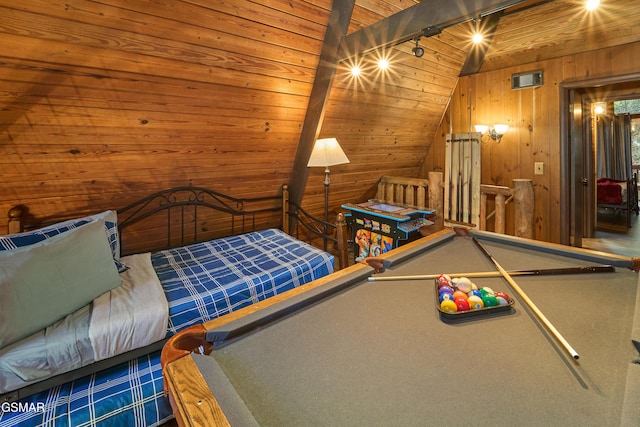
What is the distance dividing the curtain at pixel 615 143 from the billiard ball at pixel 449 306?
25.1 feet

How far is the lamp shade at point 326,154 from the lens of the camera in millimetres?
2805

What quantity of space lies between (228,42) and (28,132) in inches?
52.1

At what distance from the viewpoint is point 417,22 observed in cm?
206

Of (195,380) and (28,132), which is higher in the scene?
(28,132)

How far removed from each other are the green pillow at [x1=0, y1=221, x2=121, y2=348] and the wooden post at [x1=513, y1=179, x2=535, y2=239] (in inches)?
130

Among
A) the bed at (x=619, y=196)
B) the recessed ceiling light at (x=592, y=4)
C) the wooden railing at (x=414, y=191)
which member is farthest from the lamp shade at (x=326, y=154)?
the bed at (x=619, y=196)

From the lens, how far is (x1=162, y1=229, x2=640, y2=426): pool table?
2.27ft

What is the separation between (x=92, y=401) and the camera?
4.42 feet

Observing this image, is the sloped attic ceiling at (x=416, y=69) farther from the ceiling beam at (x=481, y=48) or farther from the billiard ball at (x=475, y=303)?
the billiard ball at (x=475, y=303)

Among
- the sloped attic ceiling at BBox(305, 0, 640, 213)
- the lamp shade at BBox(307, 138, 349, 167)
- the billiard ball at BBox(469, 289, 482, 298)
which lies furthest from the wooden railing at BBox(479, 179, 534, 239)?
the billiard ball at BBox(469, 289, 482, 298)

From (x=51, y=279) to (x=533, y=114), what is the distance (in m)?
4.07

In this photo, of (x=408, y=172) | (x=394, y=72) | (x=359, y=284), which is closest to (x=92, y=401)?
(x=359, y=284)

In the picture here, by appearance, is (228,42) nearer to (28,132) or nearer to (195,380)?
(28,132)

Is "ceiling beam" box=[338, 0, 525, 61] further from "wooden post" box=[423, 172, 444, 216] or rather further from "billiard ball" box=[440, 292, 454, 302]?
"wooden post" box=[423, 172, 444, 216]
